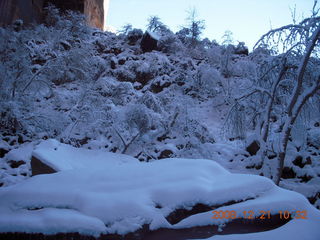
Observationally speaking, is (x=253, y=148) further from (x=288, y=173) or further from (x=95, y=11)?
(x=95, y=11)

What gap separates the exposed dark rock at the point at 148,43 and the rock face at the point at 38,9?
5319 millimetres

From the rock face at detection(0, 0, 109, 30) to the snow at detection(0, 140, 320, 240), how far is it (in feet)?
41.4

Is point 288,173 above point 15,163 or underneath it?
above

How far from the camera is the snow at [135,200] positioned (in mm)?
1880

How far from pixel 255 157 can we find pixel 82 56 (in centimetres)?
774

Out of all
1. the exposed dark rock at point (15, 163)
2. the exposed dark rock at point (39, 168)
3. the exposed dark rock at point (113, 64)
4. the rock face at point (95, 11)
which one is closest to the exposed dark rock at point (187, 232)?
the exposed dark rock at point (39, 168)

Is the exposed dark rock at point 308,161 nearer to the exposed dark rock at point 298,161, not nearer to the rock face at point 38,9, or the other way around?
the exposed dark rock at point 298,161

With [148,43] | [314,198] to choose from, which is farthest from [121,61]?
[314,198]

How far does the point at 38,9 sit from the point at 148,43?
778 cm

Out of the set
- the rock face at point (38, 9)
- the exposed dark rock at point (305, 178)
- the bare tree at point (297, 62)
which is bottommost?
the exposed dark rock at point (305, 178)

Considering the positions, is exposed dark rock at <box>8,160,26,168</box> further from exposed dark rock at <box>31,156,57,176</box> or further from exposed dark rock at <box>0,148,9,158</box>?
exposed dark rock at <box>31,156,57,176</box>

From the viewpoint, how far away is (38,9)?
15992 millimetres

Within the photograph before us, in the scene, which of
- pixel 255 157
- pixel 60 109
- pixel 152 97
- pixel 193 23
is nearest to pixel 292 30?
pixel 255 157

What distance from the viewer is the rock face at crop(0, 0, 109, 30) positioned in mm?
12572
